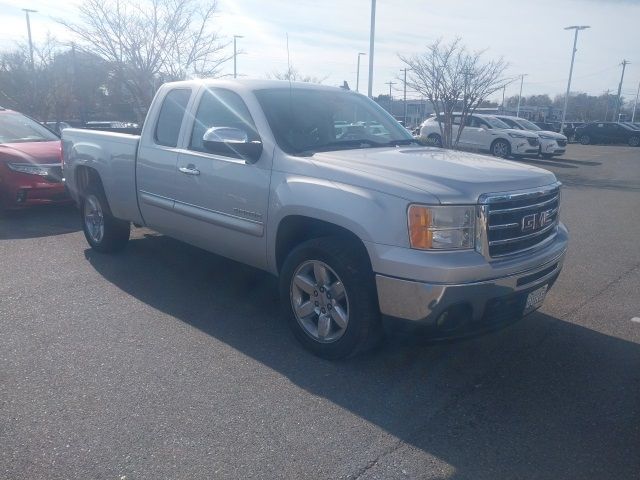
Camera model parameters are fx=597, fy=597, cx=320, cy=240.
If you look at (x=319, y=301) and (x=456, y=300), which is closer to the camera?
(x=456, y=300)

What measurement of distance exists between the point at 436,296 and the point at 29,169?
7.20 metres

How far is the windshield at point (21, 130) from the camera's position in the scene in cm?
959

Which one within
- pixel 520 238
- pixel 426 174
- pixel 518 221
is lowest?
pixel 520 238

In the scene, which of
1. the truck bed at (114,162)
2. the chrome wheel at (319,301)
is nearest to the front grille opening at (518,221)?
the chrome wheel at (319,301)

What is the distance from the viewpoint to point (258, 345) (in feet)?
14.6

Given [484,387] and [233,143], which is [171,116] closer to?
[233,143]

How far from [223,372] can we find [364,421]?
1077 mm

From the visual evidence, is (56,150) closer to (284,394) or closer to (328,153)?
(328,153)

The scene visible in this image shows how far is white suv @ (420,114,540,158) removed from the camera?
71.8 feet

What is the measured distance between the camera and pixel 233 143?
4414mm

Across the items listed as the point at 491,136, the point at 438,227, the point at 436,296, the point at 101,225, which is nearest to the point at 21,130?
the point at 101,225

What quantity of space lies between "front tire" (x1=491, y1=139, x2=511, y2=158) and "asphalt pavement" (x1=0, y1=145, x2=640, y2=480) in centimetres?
1676

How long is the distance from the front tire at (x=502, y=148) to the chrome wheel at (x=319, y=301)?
19.1m

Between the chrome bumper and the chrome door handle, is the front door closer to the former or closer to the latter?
the chrome door handle
